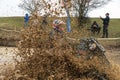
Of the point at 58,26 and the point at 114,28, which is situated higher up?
the point at 58,26

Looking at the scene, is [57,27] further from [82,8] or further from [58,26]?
[82,8]

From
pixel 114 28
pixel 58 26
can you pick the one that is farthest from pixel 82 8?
pixel 58 26

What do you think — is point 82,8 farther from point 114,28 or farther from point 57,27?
point 57,27

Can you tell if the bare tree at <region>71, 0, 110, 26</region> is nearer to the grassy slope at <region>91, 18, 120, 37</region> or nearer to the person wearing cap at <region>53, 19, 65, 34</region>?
the grassy slope at <region>91, 18, 120, 37</region>

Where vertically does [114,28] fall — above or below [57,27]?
below

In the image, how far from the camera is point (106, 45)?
1115 inches

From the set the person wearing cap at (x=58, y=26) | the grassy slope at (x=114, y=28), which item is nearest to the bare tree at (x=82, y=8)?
the grassy slope at (x=114, y=28)

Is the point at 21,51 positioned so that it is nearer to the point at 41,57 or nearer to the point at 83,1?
the point at 41,57

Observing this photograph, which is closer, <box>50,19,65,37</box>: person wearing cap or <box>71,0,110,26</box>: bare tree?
<box>50,19,65,37</box>: person wearing cap

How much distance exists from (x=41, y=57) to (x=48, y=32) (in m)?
0.74

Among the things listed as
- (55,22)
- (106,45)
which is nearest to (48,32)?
(55,22)

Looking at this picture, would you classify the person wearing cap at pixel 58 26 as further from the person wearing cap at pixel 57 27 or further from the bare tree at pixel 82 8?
the bare tree at pixel 82 8

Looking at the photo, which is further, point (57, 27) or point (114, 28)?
point (114, 28)

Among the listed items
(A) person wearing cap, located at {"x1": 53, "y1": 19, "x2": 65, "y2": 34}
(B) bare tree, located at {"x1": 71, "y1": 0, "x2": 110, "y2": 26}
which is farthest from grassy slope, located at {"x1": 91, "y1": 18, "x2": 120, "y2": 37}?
(A) person wearing cap, located at {"x1": 53, "y1": 19, "x2": 65, "y2": 34}
